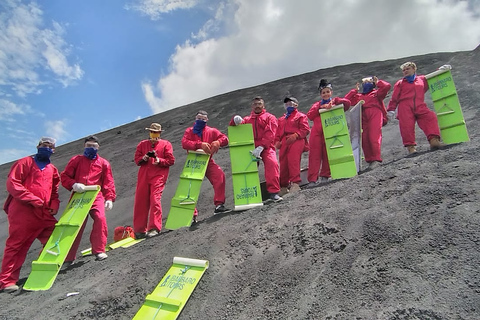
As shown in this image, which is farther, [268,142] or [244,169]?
[268,142]

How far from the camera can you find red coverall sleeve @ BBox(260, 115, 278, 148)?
16.1 ft

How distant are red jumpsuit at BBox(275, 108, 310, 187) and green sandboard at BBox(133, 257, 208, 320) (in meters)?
2.18

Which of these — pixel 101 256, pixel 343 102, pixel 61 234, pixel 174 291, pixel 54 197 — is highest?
pixel 343 102

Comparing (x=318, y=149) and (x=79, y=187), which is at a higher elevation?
(x=318, y=149)

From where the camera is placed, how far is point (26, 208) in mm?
4324

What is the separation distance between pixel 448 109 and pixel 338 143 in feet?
5.10

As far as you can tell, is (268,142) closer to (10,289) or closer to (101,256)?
(101,256)

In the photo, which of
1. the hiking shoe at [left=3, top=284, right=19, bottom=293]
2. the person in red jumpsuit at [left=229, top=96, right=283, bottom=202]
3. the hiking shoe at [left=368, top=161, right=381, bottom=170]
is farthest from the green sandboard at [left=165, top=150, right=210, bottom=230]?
the hiking shoe at [left=368, top=161, right=381, bottom=170]

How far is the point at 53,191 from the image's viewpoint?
4.74 m

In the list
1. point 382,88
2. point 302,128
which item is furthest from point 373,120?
point 302,128

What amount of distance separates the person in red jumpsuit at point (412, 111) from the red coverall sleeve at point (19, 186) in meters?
4.95

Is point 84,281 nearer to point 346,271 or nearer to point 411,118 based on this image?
point 346,271

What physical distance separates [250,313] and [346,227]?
1.17 metres

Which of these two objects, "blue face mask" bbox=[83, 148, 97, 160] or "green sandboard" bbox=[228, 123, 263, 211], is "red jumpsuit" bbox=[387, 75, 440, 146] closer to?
"green sandboard" bbox=[228, 123, 263, 211]
